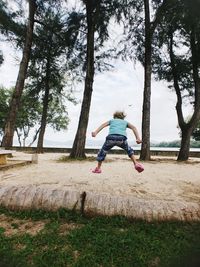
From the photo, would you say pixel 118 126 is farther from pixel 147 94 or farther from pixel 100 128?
pixel 147 94

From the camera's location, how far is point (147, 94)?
56.1ft

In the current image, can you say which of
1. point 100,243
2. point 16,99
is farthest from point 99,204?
point 16,99

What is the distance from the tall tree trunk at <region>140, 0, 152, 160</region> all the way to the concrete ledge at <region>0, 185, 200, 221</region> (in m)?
11.6

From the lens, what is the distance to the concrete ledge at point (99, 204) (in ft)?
16.1

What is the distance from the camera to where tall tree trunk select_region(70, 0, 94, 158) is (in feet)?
53.0

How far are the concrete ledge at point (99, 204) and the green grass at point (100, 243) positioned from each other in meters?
0.13

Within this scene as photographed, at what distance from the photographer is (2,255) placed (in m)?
4.01

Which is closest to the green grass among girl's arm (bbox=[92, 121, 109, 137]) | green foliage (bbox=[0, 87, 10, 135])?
girl's arm (bbox=[92, 121, 109, 137])

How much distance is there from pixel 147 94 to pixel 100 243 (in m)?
13.7

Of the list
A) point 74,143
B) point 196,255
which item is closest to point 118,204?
point 196,255

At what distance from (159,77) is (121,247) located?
58.2 feet

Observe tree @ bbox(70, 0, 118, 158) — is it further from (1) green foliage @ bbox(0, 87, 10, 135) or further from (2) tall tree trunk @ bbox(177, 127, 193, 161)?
(1) green foliage @ bbox(0, 87, 10, 135)

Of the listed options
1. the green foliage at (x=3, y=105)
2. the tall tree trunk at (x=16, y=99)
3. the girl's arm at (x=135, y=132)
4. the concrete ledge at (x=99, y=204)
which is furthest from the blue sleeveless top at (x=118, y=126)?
the green foliage at (x=3, y=105)

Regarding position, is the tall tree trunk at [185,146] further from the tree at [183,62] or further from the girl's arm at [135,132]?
the girl's arm at [135,132]
